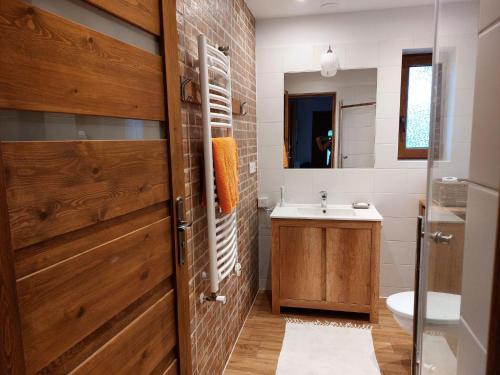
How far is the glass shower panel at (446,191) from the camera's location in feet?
2.79

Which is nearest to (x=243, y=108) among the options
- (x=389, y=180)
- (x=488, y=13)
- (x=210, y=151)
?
(x=210, y=151)

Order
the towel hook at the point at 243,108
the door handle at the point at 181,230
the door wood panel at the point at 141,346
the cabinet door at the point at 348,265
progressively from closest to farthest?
the door wood panel at the point at 141,346 < the door handle at the point at 181,230 < the towel hook at the point at 243,108 < the cabinet door at the point at 348,265

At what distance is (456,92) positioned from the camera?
102cm

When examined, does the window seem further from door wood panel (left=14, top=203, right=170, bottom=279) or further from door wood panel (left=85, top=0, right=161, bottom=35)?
door wood panel (left=14, top=203, right=170, bottom=279)

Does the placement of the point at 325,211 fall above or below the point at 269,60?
below

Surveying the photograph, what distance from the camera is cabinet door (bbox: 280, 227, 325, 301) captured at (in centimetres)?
289

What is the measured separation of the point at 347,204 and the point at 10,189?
9.65ft

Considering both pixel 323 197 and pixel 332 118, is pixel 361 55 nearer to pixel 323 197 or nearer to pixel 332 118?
pixel 332 118

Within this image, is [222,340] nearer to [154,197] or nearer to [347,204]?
[154,197]

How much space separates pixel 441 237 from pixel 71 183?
1.12 m

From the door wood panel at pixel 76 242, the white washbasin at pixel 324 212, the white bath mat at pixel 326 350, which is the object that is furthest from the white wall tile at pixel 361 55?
the door wood panel at pixel 76 242

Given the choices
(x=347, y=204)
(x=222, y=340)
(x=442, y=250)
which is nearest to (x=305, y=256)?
(x=347, y=204)

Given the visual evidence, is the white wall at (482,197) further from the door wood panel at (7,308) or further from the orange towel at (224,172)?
the orange towel at (224,172)

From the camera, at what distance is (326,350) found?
2.54 metres
